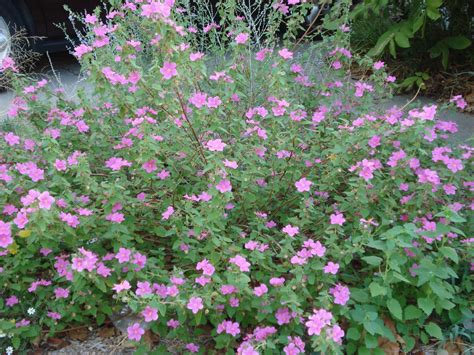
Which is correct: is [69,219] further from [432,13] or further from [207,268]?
[432,13]

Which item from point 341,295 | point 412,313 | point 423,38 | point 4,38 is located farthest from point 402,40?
point 4,38

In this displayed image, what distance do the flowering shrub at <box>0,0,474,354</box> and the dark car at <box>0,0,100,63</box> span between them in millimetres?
2890

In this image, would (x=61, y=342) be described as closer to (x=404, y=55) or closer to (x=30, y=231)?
(x=30, y=231)

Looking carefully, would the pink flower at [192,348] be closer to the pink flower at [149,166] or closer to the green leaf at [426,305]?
the pink flower at [149,166]

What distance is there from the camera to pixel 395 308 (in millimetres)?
2141

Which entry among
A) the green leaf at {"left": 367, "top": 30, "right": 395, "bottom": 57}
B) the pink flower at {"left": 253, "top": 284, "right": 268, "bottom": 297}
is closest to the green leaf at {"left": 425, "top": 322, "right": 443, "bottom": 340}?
the pink flower at {"left": 253, "top": 284, "right": 268, "bottom": 297}

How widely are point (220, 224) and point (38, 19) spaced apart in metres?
4.19

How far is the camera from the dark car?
5234 millimetres

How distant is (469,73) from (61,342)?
4.02m

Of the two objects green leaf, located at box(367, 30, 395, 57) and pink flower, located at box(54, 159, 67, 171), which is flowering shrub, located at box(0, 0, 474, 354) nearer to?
pink flower, located at box(54, 159, 67, 171)

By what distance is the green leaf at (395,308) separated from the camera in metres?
2.12

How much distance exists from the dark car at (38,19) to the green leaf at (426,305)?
4.48 meters

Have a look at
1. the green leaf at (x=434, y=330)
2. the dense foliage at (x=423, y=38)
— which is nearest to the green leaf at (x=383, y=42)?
the dense foliage at (x=423, y=38)

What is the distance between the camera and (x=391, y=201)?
238 centimetres
